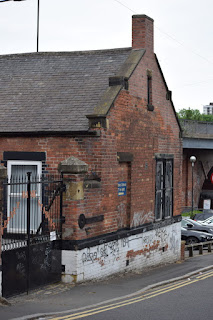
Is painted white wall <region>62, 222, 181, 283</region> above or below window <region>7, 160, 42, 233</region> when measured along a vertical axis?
below

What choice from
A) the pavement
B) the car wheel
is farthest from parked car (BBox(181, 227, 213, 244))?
the pavement

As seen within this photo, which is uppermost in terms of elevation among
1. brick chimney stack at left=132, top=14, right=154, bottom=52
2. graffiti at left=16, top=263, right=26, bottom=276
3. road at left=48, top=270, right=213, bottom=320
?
brick chimney stack at left=132, top=14, right=154, bottom=52

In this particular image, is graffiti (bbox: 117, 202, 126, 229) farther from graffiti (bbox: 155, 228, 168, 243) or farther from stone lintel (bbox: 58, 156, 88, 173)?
stone lintel (bbox: 58, 156, 88, 173)

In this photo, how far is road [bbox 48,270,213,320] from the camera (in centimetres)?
1074

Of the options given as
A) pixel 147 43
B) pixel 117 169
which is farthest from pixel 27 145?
pixel 147 43

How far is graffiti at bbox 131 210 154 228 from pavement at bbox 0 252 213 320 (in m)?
1.56

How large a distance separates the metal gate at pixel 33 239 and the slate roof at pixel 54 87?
5.83 feet

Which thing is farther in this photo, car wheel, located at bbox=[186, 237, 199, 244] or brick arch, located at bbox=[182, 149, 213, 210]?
brick arch, located at bbox=[182, 149, 213, 210]

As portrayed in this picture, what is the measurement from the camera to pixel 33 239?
1317 cm

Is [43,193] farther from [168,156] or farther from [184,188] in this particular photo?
[184,188]

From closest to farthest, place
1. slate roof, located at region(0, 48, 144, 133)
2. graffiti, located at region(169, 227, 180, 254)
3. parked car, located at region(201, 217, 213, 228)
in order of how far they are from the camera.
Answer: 1. slate roof, located at region(0, 48, 144, 133)
2. graffiti, located at region(169, 227, 180, 254)
3. parked car, located at region(201, 217, 213, 228)

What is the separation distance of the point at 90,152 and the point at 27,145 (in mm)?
1846

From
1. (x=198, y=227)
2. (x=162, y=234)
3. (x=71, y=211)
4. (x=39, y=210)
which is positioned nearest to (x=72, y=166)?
(x=71, y=211)

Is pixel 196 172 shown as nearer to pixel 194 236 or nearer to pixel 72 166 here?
pixel 194 236
